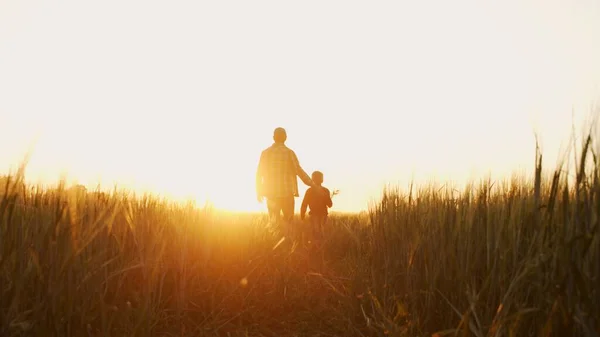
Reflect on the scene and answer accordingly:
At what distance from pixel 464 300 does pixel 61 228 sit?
6.62 feet

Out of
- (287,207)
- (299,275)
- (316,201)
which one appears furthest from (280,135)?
(299,275)

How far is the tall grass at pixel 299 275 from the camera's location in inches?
68.8

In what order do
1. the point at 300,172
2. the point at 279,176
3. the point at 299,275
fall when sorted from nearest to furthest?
1. the point at 299,275
2. the point at 279,176
3. the point at 300,172

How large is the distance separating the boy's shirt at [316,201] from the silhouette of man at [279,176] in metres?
0.50

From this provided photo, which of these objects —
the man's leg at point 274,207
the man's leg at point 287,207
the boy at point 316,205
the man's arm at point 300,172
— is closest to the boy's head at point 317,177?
the boy at point 316,205

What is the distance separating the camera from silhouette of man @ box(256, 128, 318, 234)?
283 inches

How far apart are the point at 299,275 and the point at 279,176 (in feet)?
10.1

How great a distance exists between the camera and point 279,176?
719 centimetres

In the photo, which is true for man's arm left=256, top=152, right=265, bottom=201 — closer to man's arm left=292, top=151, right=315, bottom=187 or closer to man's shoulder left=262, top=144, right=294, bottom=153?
man's shoulder left=262, top=144, right=294, bottom=153

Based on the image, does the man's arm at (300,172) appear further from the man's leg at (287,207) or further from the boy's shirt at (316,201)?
the man's leg at (287,207)

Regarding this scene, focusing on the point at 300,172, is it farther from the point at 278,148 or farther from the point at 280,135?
the point at 280,135

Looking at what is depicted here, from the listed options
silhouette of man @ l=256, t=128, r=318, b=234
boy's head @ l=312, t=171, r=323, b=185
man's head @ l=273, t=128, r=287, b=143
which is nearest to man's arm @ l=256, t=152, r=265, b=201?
silhouette of man @ l=256, t=128, r=318, b=234

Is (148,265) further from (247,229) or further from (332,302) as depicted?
(247,229)

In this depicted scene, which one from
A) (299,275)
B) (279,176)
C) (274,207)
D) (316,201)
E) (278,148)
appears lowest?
(299,275)
